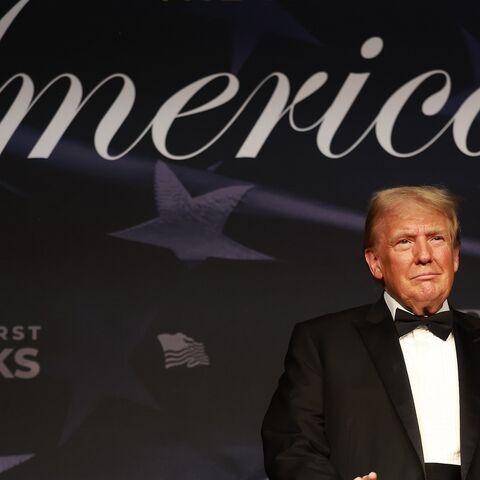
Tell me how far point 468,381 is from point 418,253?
0.35 metres

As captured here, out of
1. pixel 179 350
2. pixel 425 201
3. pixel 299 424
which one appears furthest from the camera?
pixel 179 350

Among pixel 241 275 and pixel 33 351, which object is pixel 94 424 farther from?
pixel 241 275

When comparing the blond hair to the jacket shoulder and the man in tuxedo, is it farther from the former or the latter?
the jacket shoulder

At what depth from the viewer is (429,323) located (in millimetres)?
2924

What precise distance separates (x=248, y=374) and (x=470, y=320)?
1397 millimetres

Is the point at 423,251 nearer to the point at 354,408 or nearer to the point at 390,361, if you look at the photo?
the point at 390,361

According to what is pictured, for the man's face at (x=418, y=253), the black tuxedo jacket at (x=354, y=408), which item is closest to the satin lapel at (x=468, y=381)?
the black tuxedo jacket at (x=354, y=408)

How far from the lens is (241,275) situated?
13.9 feet

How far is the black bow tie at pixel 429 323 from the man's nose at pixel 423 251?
15 cm

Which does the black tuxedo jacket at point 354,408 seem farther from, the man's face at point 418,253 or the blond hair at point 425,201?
the blond hair at point 425,201

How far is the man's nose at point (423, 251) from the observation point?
2.88 metres

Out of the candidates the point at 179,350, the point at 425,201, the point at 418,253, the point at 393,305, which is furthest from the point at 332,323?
the point at 179,350

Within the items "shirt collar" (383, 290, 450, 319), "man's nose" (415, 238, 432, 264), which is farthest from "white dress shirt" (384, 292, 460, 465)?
"man's nose" (415, 238, 432, 264)

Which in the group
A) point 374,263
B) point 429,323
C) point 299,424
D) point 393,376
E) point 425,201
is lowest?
point 299,424
